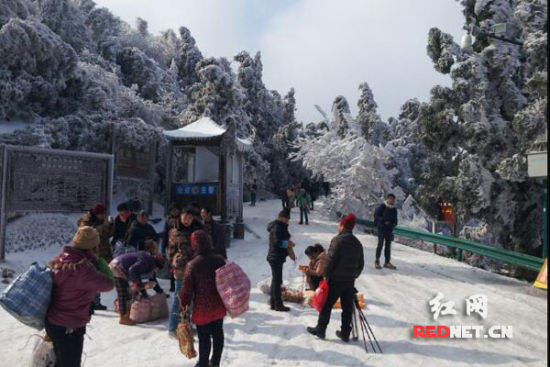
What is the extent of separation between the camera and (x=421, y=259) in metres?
11.8

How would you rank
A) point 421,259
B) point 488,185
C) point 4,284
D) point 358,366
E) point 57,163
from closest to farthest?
point 358,366
point 4,284
point 57,163
point 488,185
point 421,259

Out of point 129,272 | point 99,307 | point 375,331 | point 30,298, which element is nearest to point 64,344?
point 30,298

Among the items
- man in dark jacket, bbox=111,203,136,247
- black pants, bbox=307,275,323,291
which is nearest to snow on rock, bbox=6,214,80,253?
man in dark jacket, bbox=111,203,136,247

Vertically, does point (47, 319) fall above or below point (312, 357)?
above

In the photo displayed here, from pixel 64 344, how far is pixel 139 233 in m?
2.96

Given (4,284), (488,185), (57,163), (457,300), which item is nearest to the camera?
(457,300)

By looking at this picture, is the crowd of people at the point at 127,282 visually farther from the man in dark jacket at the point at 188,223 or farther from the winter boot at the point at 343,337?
the winter boot at the point at 343,337

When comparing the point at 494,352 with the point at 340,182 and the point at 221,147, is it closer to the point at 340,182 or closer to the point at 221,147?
the point at 221,147

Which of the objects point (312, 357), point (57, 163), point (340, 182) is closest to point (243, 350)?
point (312, 357)

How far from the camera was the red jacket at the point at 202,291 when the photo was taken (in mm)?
4148

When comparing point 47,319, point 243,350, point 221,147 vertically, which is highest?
point 221,147

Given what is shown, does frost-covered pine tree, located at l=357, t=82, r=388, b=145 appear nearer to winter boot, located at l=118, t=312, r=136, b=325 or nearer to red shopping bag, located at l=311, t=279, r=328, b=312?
red shopping bag, located at l=311, t=279, r=328, b=312

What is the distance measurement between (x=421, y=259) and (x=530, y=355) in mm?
6646

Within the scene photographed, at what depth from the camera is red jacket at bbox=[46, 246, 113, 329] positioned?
11.6 feet
